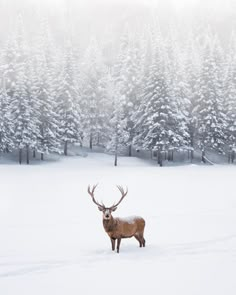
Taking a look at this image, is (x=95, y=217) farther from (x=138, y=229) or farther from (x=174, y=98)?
(x=174, y=98)

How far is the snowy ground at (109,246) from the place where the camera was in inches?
334

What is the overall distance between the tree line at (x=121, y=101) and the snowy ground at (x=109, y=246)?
18259 millimetres

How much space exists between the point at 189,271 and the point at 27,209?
1067 cm

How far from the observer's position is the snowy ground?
8.48 m

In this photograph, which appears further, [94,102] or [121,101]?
[94,102]

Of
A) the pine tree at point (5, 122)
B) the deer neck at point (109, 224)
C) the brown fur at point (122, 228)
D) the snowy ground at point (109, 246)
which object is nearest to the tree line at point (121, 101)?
the pine tree at point (5, 122)

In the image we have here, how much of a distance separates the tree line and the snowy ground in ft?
59.9

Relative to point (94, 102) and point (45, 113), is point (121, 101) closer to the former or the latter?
point (94, 102)

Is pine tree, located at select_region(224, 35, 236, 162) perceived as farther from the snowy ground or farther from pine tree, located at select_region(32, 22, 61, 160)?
the snowy ground

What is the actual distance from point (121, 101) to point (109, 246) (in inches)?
1503

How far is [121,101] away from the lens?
49125mm

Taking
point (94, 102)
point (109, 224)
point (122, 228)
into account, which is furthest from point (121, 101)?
point (109, 224)

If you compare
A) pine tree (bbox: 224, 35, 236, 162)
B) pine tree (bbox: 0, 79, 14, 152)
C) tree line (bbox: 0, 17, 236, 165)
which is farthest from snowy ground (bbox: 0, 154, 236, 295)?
pine tree (bbox: 224, 35, 236, 162)

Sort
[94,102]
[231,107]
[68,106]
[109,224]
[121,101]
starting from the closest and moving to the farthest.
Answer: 1. [109,224]
2. [68,106]
3. [121,101]
4. [231,107]
5. [94,102]
